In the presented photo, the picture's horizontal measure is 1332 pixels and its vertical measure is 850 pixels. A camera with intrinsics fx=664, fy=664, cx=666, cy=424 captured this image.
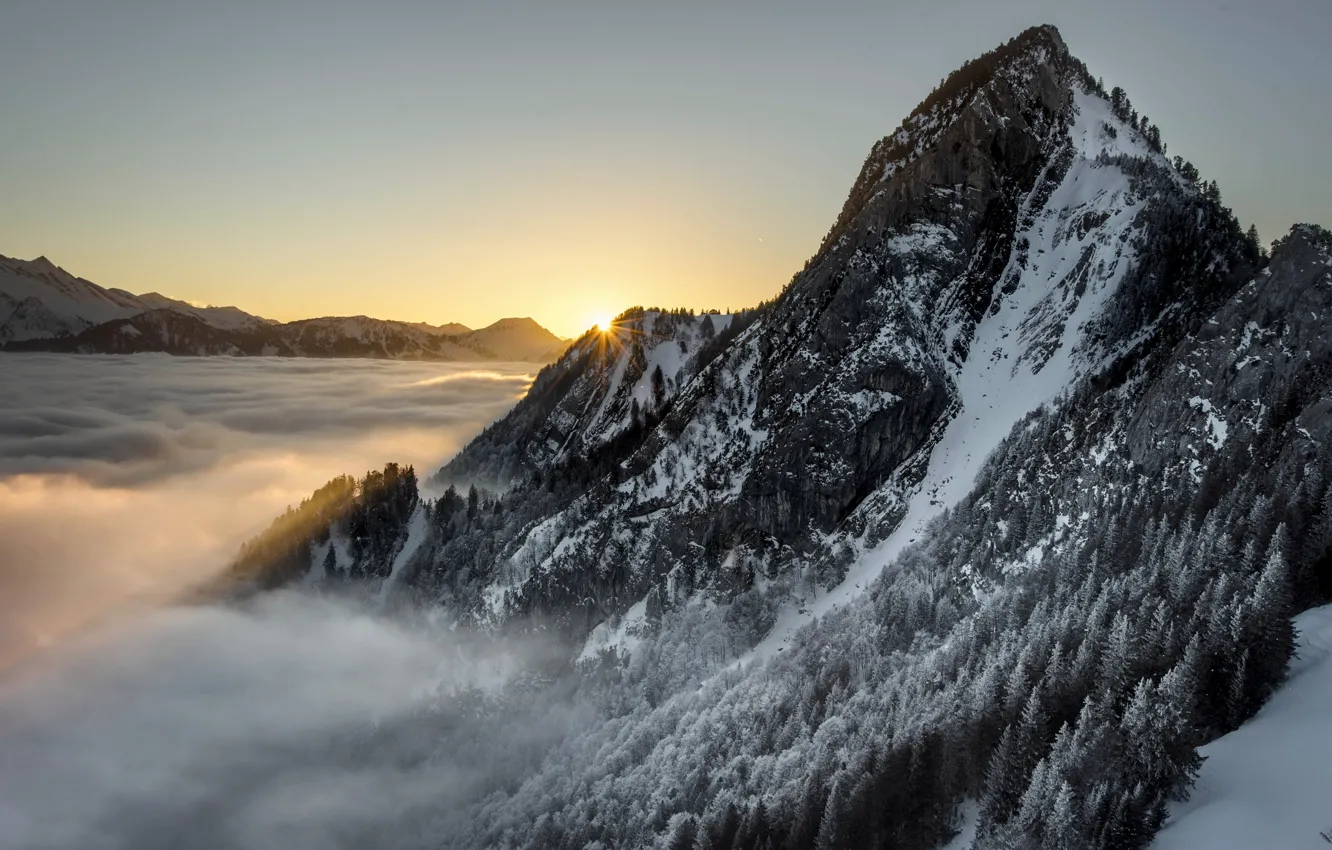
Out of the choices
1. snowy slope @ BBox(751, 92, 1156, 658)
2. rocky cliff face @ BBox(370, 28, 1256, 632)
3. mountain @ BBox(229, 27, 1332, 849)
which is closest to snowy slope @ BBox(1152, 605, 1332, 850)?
mountain @ BBox(229, 27, 1332, 849)

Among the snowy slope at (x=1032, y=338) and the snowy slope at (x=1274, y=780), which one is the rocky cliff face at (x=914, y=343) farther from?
the snowy slope at (x=1274, y=780)

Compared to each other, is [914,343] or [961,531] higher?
[914,343]

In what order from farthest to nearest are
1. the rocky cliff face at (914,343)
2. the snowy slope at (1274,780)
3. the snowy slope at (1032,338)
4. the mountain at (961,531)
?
the rocky cliff face at (914,343) → the snowy slope at (1032,338) → the mountain at (961,531) → the snowy slope at (1274,780)

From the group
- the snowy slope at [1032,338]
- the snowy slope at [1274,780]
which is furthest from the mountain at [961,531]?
the snowy slope at [1274,780]

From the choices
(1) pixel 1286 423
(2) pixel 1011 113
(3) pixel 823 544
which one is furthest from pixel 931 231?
(1) pixel 1286 423

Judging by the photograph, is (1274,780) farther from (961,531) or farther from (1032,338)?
(1032,338)

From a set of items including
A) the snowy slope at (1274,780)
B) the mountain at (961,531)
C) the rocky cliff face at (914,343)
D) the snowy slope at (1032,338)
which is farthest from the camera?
the rocky cliff face at (914,343)

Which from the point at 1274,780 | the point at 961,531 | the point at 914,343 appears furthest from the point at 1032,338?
the point at 1274,780
